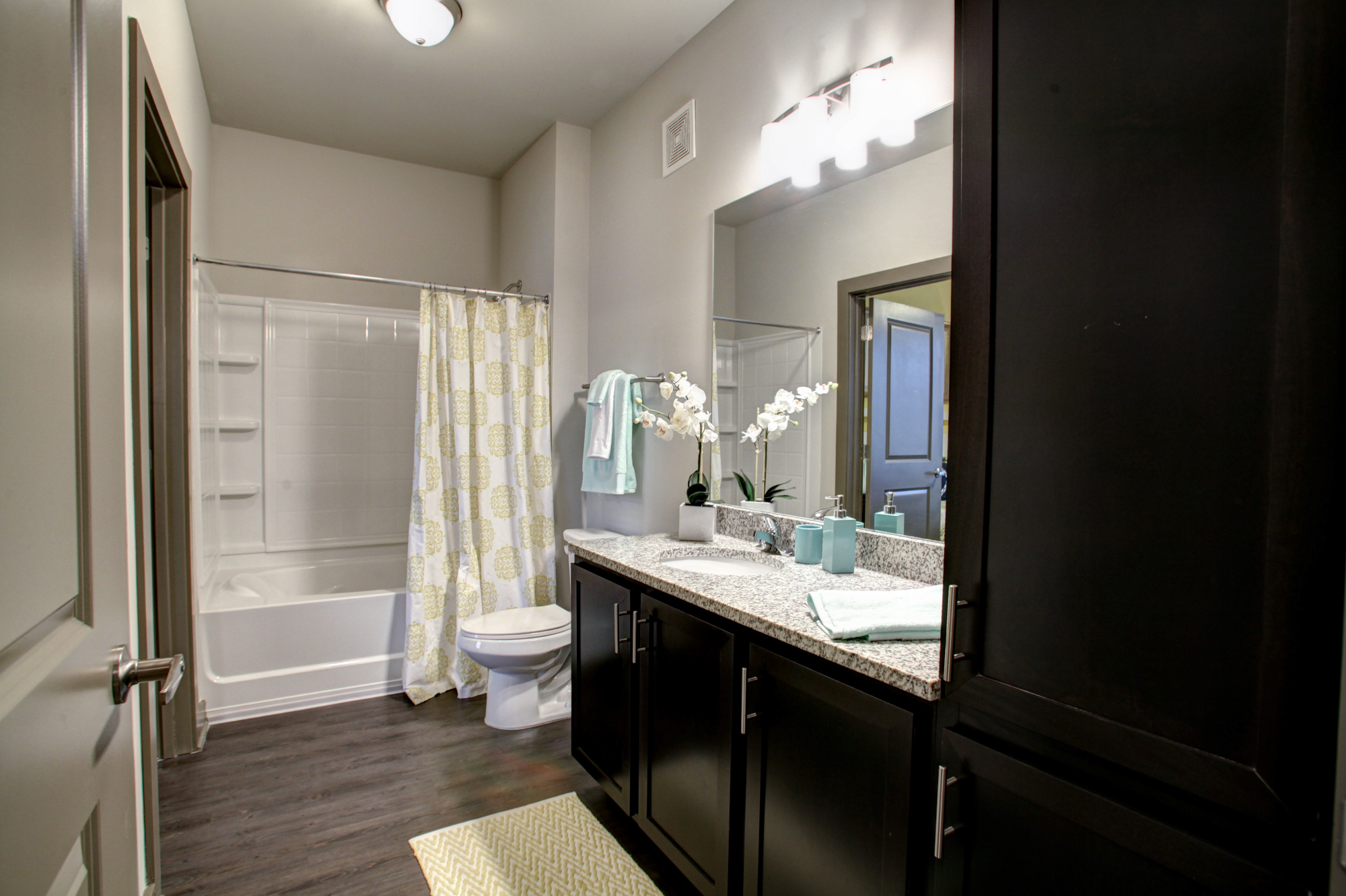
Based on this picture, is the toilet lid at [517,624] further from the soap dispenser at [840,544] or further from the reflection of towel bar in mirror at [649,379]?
the soap dispenser at [840,544]

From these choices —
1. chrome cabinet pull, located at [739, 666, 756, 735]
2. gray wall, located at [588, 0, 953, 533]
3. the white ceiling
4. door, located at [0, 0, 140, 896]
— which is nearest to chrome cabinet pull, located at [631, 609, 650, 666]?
chrome cabinet pull, located at [739, 666, 756, 735]

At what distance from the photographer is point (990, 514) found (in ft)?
2.86

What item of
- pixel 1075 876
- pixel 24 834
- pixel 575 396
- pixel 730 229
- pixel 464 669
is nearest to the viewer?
pixel 24 834

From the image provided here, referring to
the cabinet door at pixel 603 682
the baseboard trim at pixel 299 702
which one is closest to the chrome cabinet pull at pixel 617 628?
the cabinet door at pixel 603 682

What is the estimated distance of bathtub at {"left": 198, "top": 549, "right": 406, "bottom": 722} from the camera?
2633 mm

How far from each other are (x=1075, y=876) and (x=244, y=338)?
12.7ft

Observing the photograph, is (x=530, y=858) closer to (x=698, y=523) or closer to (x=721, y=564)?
(x=721, y=564)

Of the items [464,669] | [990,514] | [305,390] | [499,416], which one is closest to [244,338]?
[305,390]

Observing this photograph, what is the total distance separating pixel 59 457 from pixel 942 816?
108 centimetres

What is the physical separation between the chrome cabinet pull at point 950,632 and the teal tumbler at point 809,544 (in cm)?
89

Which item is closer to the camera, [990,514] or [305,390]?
[990,514]

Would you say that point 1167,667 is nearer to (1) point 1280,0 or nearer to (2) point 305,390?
(1) point 1280,0

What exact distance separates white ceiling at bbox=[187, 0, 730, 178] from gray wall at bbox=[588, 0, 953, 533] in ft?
0.60

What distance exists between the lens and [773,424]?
6.90 ft
